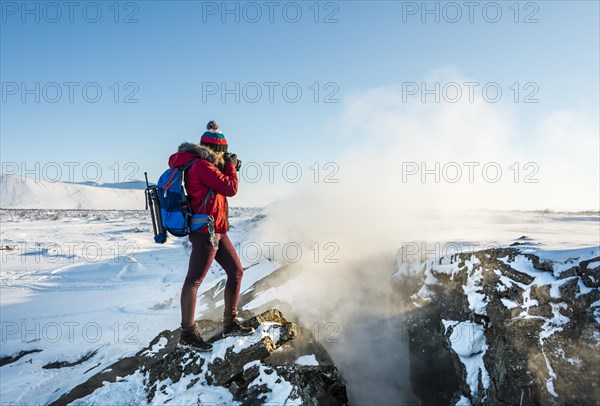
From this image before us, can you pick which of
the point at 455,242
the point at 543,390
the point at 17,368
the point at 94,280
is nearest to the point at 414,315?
the point at 455,242

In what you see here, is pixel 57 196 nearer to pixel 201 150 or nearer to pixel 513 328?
pixel 201 150

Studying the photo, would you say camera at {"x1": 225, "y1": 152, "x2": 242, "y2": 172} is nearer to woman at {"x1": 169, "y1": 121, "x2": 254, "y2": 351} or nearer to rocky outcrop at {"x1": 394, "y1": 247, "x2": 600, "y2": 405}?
woman at {"x1": 169, "y1": 121, "x2": 254, "y2": 351}

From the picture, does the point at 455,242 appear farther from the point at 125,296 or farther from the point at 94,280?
the point at 94,280

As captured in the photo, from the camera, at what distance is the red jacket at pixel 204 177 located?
3570 millimetres

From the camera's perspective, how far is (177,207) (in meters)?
3.64

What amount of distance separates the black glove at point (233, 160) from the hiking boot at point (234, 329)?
2.08 metres

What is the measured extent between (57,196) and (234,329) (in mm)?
163362

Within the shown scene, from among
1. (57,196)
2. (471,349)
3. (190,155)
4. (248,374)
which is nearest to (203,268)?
(190,155)

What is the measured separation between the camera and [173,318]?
10.5m

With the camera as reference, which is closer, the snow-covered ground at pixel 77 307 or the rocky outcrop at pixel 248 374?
the rocky outcrop at pixel 248 374

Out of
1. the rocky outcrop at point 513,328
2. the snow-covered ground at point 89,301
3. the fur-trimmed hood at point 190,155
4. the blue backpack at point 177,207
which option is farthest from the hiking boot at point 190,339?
the rocky outcrop at point 513,328

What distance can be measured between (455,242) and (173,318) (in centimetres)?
831

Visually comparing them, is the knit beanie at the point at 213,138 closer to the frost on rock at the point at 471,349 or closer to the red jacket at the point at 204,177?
the red jacket at the point at 204,177

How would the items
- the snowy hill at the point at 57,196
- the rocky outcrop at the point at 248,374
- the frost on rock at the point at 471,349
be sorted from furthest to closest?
the snowy hill at the point at 57,196, the frost on rock at the point at 471,349, the rocky outcrop at the point at 248,374
